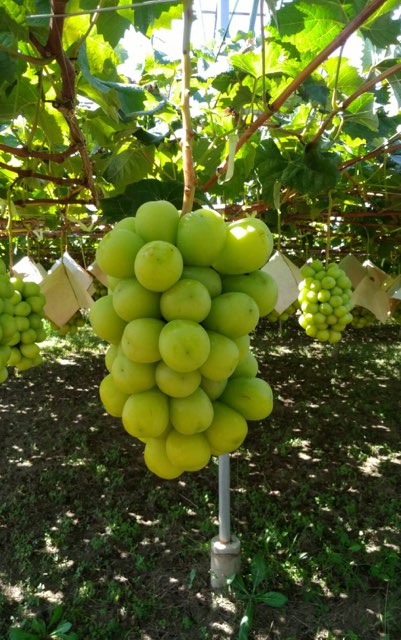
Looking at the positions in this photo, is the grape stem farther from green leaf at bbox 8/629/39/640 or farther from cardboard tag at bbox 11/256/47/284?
green leaf at bbox 8/629/39/640

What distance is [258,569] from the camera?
110 inches

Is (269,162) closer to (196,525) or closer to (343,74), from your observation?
(343,74)

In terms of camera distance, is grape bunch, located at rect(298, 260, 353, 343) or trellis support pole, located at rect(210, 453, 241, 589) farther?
trellis support pole, located at rect(210, 453, 241, 589)

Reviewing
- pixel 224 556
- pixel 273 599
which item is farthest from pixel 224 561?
pixel 273 599

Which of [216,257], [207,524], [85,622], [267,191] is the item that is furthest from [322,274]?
[85,622]

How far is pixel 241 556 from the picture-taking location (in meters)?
2.97

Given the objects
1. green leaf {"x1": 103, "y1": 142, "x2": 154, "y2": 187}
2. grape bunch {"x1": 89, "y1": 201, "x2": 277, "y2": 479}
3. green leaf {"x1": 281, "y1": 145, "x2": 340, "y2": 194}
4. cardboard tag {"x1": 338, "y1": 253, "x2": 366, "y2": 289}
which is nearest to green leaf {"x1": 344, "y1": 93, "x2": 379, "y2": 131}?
green leaf {"x1": 281, "y1": 145, "x2": 340, "y2": 194}

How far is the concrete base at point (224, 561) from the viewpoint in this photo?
8.94ft

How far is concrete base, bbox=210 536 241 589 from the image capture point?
8.94 feet

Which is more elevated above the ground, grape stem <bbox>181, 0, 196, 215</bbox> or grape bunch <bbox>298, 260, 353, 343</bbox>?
grape stem <bbox>181, 0, 196, 215</bbox>

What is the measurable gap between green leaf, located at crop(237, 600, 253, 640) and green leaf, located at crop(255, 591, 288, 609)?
0.34 ft

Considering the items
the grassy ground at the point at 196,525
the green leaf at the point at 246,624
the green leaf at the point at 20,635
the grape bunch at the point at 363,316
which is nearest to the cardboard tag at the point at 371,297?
the grape bunch at the point at 363,316

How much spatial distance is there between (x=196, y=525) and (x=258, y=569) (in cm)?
62

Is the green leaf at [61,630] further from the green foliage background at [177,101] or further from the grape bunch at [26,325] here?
the green foliage background at [177,101]
